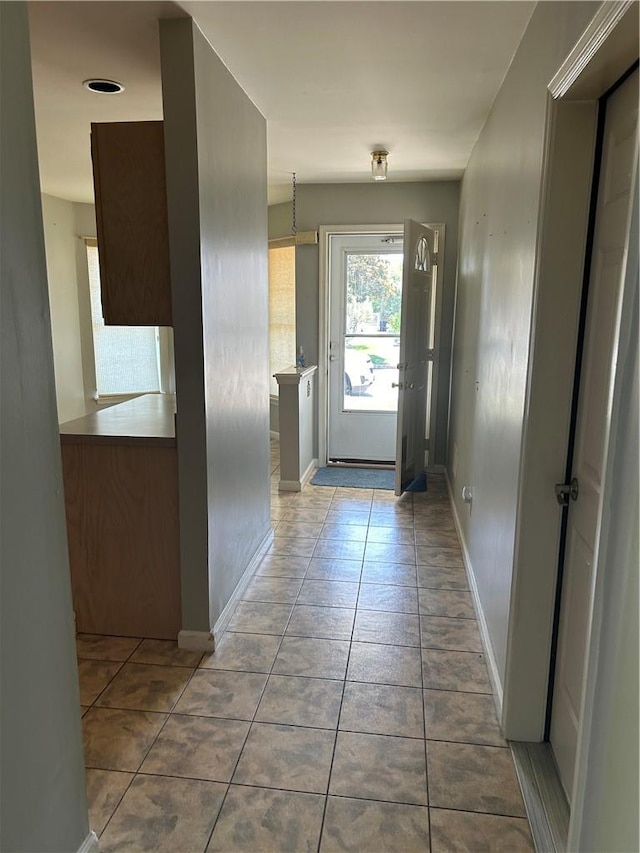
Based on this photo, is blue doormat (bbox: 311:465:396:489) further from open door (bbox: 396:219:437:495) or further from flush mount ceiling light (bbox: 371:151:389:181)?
flush mount ceiling light (bbox: 371:151:389:181)

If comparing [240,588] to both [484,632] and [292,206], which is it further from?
[292,206]

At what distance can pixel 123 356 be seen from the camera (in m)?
6.21

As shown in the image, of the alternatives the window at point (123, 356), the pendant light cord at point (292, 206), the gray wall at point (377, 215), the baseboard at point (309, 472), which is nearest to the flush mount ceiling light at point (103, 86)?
the pendant light cord at point (292, 206)

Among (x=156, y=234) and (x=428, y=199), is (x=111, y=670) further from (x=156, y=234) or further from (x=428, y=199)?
(x=428, y=199)

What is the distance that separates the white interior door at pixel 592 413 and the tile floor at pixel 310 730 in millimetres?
310

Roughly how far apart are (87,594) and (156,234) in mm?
1537

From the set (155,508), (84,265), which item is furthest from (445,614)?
(84,265)

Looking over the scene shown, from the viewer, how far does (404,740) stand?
1.93m

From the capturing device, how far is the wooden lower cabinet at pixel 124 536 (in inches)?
94.8

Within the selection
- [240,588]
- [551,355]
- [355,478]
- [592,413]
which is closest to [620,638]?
[592,413]

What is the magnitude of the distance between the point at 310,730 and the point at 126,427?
1435 mm

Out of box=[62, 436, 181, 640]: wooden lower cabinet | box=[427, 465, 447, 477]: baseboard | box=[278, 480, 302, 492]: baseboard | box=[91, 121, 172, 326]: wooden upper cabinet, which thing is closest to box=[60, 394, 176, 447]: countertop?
box=[62, 436, 181, 640]: wooden lower cabinet

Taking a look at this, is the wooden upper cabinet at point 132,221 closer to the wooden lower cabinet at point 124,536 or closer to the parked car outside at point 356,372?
the wooden lower cabinet at point 124,536

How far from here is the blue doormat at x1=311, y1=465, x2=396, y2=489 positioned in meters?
4.70
